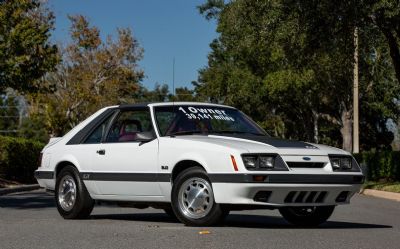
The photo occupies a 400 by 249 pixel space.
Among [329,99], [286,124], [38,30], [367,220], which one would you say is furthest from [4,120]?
[367,220]

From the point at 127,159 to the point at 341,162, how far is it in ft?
8.78

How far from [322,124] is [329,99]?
15380mm

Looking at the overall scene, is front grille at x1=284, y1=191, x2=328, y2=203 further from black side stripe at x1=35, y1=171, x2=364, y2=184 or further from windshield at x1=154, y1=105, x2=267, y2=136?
windshield at x1=154, y1=105, x2=267, y2=136

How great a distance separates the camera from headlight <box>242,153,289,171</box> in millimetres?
9039

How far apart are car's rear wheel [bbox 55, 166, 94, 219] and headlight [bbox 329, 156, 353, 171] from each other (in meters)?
3.34

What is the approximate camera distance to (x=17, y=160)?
88.7 feet

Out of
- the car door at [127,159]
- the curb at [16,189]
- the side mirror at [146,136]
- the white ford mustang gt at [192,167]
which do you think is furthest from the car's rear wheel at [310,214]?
the curb at [16,189]

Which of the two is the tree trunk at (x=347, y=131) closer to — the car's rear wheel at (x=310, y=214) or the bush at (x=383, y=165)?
the bush at (x=383, y=165)

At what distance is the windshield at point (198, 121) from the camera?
10211mm

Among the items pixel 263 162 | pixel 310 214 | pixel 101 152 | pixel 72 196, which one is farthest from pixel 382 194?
pixel 263 162

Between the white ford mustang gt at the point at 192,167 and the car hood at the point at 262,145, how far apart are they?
1cm

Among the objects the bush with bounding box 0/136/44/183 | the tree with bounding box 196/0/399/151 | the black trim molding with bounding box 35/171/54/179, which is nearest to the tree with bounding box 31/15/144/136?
the tree with bounding box 196/0/399/151

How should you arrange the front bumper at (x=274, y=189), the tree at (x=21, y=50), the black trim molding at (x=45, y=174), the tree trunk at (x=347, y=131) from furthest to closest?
the tree trunk at (x=347, y=131), the tree at (x=21, y=50), the black trim molding at (x=45, y=174), the front bumper at (x=274, y=189)

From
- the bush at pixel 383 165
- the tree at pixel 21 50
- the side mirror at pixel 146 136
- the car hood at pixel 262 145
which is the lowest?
the bush at pixel 383 165
